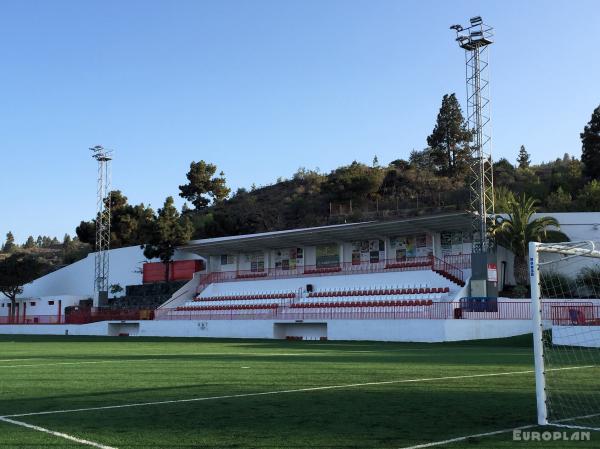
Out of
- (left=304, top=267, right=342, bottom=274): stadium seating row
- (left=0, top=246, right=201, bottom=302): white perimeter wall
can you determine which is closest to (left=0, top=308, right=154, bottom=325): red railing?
(left=0, top=246, right=201, bottom=302): white perimeter wall

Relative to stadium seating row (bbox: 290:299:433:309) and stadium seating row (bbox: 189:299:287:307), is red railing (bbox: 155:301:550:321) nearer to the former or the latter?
stadium seating row (bbox: 290:299:433:309)

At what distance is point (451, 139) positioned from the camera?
8944 centimetres

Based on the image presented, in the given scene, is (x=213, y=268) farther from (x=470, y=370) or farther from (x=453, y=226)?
(x=470, y=370)

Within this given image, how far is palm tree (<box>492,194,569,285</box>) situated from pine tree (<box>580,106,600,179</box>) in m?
34.4

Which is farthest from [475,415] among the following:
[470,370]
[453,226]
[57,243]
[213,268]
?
[57,243]

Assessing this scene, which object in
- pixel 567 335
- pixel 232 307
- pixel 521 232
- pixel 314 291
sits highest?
pixel 521 232

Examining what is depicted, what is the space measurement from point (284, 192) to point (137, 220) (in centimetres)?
3141

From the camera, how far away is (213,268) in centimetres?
6016

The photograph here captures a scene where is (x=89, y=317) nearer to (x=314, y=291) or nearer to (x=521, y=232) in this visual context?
(x=314, y=291)

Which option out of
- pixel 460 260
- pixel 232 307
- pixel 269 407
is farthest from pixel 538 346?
pixel 232 307

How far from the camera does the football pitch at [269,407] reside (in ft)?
22.2

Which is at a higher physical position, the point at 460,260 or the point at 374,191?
the point at 374,191

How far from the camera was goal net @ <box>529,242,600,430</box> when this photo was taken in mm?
7746
